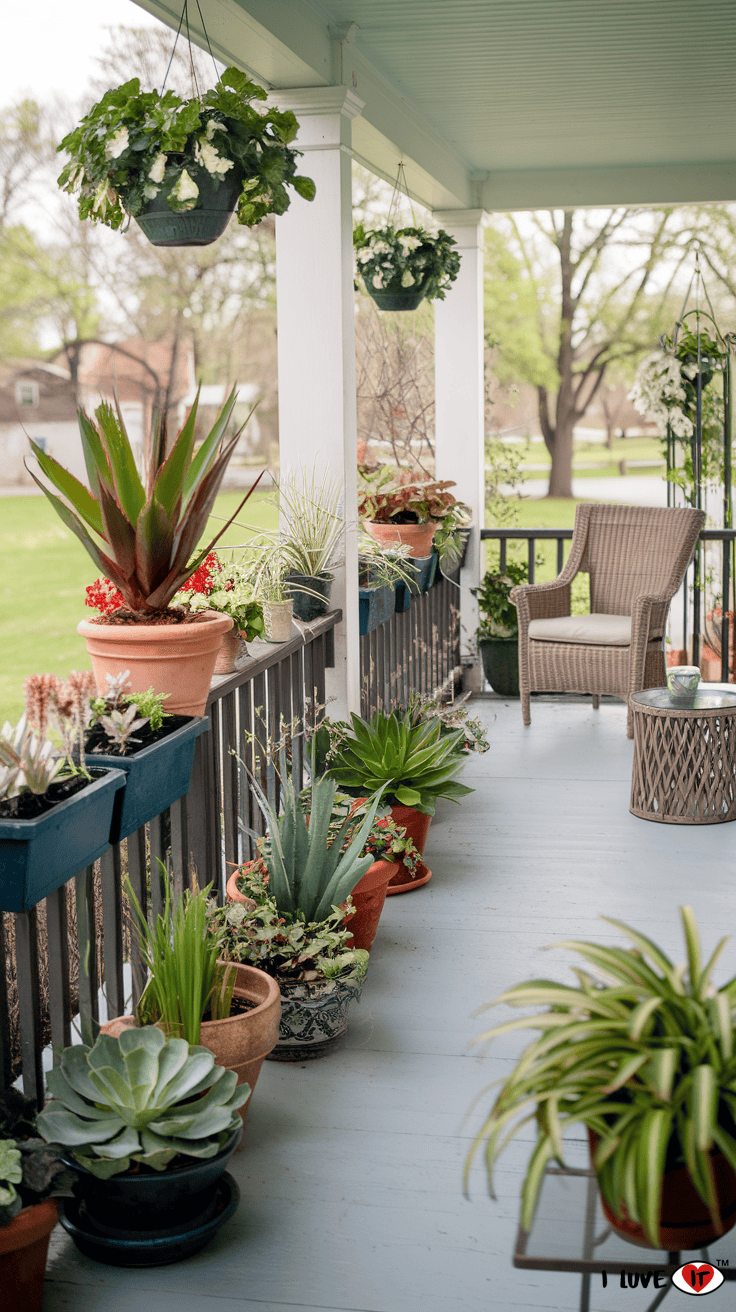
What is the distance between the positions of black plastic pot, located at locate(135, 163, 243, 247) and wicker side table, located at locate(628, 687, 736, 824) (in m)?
2.35

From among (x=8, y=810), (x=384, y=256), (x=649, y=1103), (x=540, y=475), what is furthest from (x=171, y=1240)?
(x=540, y=475)

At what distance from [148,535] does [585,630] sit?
10.9 feet

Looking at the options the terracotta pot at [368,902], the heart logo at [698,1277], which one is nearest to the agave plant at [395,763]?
the terracotta pot at [368,902]

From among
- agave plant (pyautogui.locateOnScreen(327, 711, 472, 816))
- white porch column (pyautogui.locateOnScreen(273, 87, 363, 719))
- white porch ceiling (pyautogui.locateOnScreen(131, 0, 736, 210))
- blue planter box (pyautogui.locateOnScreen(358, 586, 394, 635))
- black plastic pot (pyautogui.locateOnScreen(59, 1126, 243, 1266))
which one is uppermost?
white porch ceiling (pyautogui.locateOnScreen(131, 0, 736, 210))

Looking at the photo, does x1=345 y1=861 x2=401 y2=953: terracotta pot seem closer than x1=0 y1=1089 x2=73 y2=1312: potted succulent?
No

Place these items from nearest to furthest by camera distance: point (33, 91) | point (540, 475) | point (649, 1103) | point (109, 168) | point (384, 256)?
point (649, 1103) < point (109, 168) < point (384, 256) < point (33, 91) < point (540, 475)

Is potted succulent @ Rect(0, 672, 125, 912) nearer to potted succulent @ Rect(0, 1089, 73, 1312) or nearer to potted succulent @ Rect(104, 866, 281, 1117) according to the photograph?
potted succulent @ Rect(104, 866, 281, 1117)

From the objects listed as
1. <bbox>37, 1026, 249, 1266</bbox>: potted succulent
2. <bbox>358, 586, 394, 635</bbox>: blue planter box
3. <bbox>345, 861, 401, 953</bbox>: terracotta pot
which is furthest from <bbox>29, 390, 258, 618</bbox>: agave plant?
<bbox>358, 586, 394, 635</bbox>: blue planter box

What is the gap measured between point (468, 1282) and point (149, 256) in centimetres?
1013

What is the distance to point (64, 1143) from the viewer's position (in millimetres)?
1810

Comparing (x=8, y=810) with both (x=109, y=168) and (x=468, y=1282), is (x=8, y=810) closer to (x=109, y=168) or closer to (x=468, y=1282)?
(x=468, y=1282)

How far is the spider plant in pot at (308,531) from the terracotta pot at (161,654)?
1.21m

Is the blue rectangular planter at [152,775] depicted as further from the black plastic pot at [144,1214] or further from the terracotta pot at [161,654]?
the black plastic pot at [144,1214]

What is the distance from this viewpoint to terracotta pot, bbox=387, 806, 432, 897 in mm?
3609
